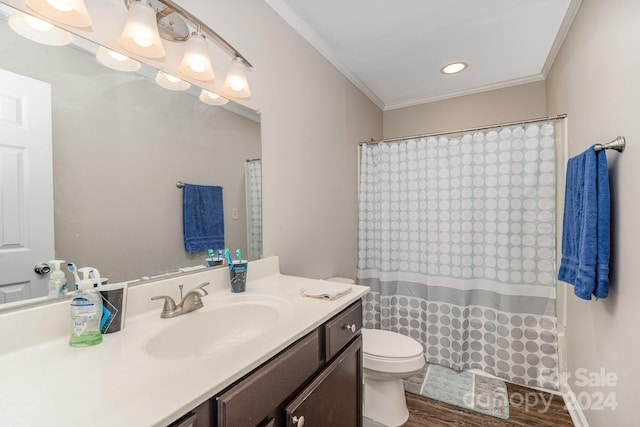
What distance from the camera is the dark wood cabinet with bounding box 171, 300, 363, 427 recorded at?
64 centimetres

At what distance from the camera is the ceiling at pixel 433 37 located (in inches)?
66.6

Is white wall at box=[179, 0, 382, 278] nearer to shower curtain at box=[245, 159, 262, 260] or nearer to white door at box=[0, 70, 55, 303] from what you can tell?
shower curtain at box=[245, 159, 262, 260]

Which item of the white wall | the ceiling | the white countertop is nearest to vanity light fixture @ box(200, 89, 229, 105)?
the white wall

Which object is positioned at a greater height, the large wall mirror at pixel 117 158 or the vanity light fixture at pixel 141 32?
the vanity light fixture at pixel 141 32

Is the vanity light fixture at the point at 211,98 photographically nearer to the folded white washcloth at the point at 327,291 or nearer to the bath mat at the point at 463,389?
the folded white washcloth at the point at 327,291

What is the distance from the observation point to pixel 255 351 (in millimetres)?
733

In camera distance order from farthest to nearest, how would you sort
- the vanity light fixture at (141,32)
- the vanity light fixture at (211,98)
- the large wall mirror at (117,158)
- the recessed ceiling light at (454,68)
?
the recessed ceiling light at (454,68), the vanity light fixture at (211,98), the vanity light fixture at (141,32), the large wall mirror at (117,158)

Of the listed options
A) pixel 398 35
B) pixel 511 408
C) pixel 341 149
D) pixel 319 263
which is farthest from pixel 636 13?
pixel 511 408

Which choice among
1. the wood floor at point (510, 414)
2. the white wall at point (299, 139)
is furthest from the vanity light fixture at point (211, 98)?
the wood floor at point (510, 414)

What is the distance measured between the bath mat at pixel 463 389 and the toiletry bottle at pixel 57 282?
6.59 feet

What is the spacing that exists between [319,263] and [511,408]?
57.8 inches

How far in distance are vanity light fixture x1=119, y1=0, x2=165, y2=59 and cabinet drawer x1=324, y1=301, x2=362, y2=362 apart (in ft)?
3.85

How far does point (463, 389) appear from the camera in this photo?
76.6 inches

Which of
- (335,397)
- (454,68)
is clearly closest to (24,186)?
(335,397)
